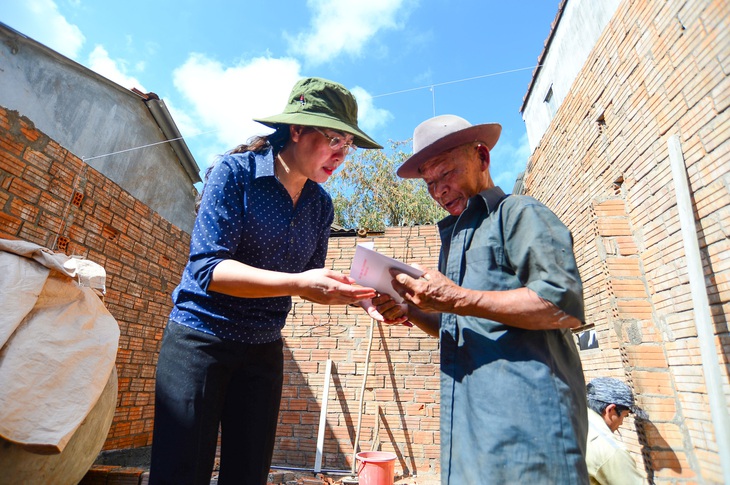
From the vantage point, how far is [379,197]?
1833 centimetres

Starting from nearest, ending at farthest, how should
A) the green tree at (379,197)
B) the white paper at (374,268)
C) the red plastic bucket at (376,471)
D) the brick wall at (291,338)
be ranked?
the white paper at (374,268) < the red plastic bucket at (376,471) < the brick wall at (291,338) < the green tree at (379,197)

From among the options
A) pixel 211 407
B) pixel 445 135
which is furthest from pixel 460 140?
pixel 211 407

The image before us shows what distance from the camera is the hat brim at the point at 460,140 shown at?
68.7 inches

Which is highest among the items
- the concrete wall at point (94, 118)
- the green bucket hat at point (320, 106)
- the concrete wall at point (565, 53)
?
the concrete wall at point (565, 53)

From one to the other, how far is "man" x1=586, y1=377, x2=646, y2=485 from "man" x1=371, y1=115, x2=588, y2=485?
2.11m

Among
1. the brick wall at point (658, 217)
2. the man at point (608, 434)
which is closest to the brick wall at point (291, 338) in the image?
the brick wall at point (658, 217)

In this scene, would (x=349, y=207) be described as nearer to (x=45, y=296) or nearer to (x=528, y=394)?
(x=45, y=296)

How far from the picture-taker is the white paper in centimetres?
149

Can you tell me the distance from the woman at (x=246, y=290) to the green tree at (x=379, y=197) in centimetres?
1579

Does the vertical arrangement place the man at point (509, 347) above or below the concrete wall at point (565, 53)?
below

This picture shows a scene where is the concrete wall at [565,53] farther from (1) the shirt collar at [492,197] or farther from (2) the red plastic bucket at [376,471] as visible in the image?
(2) the red plastic bucket at [376,471]

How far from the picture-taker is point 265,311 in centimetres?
161

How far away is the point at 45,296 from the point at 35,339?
275 millimetres

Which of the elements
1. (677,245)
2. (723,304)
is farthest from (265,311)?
(677,245)
